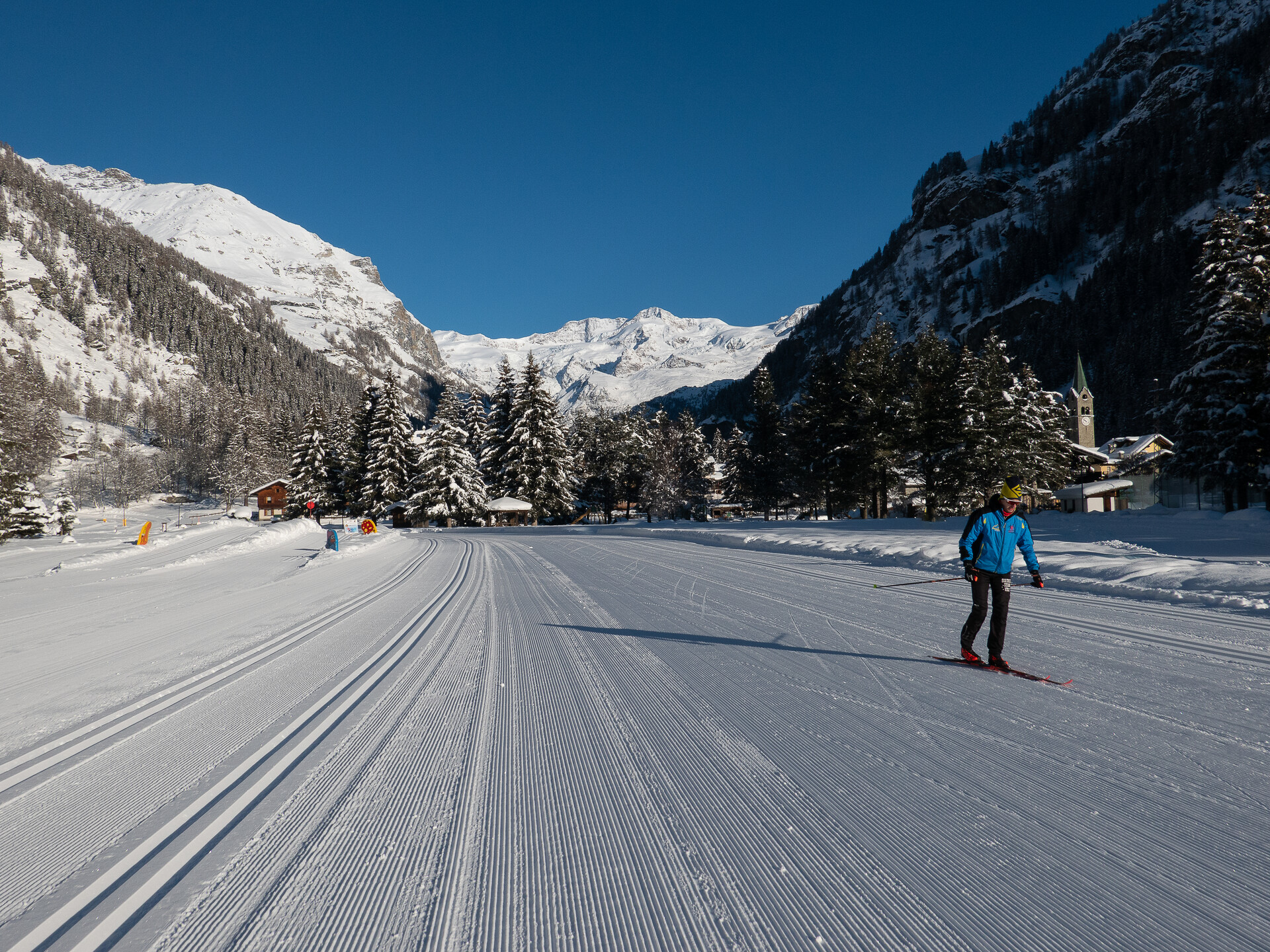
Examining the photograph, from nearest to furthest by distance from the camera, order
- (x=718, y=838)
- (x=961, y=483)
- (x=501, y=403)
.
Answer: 1. (x=718, y=838)
2. (x=961, y=483)
3. (x=501, y=403)

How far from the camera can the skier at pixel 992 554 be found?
233 inches

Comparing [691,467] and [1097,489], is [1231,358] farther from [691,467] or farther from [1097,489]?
[691,467]

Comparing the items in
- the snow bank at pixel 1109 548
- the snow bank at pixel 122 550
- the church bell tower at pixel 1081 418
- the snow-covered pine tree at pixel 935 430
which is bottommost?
the snow bank at pixel 122 550

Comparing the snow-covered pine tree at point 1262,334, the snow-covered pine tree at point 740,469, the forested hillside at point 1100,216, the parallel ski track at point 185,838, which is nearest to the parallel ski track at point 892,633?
the parallel ski track at point 185,838

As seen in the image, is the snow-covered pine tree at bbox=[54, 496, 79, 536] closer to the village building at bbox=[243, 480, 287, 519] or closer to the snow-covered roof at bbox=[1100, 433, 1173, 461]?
the village building at bbox=[243, 480, 287, 519]

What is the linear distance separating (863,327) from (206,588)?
613 ft

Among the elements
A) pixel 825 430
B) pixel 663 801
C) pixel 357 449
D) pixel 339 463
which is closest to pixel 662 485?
pixel 825 430

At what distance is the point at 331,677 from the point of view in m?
5.96

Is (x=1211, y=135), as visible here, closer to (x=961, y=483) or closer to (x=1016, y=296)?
(x=1016, y=296)

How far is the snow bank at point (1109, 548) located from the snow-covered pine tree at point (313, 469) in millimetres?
47143

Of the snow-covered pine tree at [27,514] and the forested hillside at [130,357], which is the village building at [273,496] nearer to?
the forested hillside at [130,357]

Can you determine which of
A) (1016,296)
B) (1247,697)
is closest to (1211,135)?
(1016,296)

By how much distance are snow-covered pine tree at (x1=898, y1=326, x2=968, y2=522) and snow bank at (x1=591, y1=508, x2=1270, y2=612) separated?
17.2ft

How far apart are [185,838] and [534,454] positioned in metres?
52.1
